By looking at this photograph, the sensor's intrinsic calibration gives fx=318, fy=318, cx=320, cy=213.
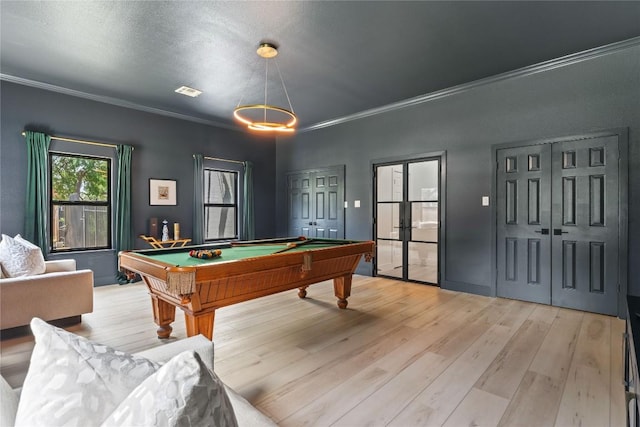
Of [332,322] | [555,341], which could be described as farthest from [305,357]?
[555,341]

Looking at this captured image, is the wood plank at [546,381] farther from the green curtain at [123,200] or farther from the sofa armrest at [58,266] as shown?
the green curtain at [123,200]

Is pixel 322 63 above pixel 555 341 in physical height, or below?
above

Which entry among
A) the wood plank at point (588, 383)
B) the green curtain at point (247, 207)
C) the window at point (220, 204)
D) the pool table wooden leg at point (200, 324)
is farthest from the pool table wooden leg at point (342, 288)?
the window at point (220, 204)

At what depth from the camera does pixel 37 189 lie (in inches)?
171

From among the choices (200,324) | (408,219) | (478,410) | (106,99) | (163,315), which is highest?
(106,99)

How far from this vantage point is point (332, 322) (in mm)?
3373

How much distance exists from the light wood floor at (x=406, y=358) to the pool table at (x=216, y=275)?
1.36ft

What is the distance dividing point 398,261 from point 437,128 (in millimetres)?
2234

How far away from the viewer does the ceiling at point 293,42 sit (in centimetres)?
281

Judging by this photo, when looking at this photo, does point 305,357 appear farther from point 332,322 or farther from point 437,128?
point 437,128

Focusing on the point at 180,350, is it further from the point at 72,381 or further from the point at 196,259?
the point at 196,259

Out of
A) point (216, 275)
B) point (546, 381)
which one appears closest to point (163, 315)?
point (216, 275)

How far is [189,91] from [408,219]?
3914mm

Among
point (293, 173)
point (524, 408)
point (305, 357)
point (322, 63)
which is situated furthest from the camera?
point (293, 173)
